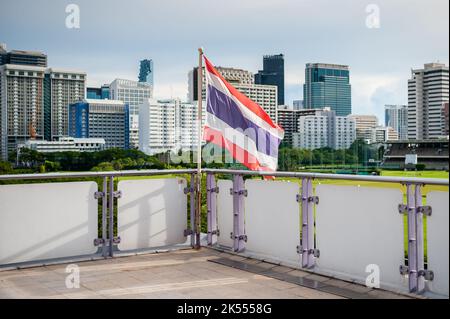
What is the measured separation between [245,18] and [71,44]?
56.7m

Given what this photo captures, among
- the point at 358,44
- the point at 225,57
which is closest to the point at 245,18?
Result: the point at 225,57

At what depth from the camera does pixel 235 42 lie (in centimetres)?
16338

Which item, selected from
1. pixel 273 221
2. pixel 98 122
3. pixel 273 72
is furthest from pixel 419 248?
pixel 273 72

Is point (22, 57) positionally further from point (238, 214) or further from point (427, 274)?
point (427, 274)

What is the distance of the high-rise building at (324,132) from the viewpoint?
135113mm

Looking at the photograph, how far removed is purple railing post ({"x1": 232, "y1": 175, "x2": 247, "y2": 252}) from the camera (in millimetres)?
5691

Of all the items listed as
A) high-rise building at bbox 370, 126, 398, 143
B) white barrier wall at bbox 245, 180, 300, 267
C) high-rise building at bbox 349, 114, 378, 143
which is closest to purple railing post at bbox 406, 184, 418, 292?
white barrier wall at bbox 245, 180, 300, 267

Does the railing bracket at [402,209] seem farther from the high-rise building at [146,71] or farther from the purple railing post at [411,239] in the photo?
the high-rise building at [146,71]

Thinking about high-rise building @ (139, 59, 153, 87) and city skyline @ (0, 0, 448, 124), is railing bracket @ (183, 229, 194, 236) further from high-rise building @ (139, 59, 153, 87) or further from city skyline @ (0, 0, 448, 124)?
high-rise building @ (139, 59, 153, 87)

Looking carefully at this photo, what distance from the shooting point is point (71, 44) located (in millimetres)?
160250

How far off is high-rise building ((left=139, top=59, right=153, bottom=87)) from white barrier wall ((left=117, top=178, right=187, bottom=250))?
585 feet

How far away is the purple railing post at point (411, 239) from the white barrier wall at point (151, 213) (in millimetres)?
2917

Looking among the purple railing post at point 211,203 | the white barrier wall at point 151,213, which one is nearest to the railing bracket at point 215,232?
the purple railing post at point 211,203
